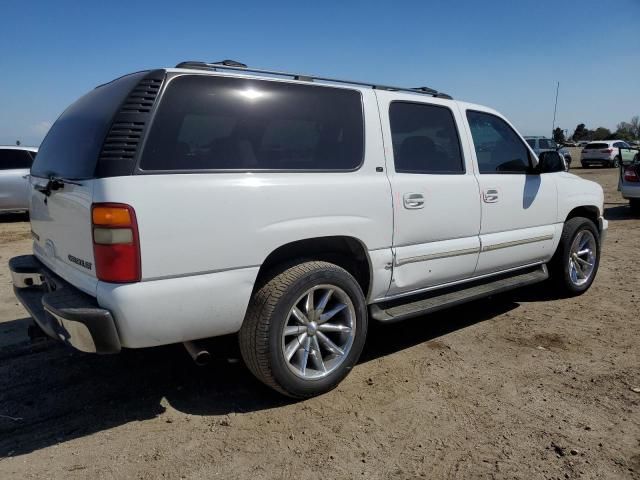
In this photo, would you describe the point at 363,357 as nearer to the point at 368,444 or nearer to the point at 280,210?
the point at 368,444

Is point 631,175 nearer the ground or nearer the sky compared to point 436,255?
nearer the sky

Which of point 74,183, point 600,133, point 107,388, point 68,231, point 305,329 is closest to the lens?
point 74,183

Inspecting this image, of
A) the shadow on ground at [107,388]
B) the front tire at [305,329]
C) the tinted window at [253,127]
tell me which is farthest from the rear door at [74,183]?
the front tire at [305,329]

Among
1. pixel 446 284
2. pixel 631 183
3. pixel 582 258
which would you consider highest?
pixel 631 183

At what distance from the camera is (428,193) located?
3693mm

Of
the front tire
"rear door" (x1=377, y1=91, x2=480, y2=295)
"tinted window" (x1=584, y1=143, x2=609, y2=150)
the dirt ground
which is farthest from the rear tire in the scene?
"tinted window" (x1=584, y1=143, x2=609, y2=150)

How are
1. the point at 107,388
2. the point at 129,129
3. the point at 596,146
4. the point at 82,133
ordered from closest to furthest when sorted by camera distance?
the point at 129,129 → the point at 82,133 → the point at 107,388 → the point at 596,146

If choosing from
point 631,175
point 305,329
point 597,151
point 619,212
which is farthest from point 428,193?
point 597,151

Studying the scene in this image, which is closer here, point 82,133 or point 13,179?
point 82,133

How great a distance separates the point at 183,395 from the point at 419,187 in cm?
209

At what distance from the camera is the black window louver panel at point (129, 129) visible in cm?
256

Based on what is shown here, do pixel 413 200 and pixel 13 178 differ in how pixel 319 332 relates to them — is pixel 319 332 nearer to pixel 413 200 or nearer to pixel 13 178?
pixel 413 200

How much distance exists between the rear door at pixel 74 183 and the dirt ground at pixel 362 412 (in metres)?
0.83

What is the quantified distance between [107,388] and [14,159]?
9634mm
